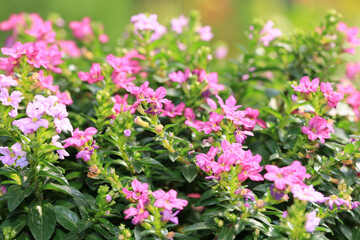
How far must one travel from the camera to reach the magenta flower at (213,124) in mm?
1590

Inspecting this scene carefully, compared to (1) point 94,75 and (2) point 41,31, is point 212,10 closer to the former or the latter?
(2) point 41,31

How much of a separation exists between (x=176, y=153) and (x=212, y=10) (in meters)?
6.03

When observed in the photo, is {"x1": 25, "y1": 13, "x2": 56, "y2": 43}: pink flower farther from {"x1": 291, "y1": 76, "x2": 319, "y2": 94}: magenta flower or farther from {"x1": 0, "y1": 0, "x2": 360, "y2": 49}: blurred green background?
{"x1": 0, "y1": 0, "x2": 360, "y2": 49}: blurred green background

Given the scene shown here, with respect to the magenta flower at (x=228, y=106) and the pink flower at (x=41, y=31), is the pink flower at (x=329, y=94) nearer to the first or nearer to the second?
the magenta flower at (x=228, y=106)

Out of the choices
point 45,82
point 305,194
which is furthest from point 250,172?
point 45,82

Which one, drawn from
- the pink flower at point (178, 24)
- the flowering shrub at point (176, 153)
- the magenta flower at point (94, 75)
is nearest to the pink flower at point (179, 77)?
the flowering shrub at point (176, 153)

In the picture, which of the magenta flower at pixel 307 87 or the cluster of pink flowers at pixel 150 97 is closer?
the cluster of pink flowers at pixel 150 97

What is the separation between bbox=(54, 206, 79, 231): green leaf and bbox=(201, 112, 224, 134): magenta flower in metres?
0.57

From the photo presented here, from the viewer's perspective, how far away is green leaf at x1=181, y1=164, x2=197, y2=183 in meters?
1.62

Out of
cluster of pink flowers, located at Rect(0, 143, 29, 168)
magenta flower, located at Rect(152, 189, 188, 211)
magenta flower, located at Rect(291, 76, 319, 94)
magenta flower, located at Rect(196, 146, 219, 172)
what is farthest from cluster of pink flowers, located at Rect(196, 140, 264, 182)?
cluster of pink flowers, located at Rect(0, 143, 29, 168)

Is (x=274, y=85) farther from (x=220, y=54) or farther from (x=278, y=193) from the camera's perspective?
(x=278, y=193)

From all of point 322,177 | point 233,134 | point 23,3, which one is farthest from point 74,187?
point 23,3

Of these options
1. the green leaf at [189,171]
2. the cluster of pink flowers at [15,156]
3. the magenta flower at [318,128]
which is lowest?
the cluster of pink flowers at [15,156]

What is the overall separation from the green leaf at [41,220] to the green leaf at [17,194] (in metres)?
0.07
